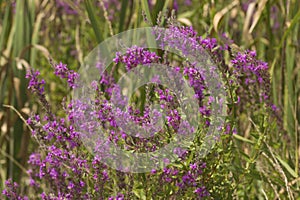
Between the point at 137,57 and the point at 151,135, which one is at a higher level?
the point at 137,57

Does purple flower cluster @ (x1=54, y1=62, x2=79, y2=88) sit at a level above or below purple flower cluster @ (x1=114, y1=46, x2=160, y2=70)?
below

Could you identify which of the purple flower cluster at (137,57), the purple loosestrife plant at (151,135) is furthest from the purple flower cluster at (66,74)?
the purple flower cluster at (137,57)

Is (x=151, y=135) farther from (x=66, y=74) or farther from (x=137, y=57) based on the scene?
(x=66, y=74)

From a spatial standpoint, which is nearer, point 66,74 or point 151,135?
point 151,135

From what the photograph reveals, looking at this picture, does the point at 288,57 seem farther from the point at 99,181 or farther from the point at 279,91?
the point at 99,181

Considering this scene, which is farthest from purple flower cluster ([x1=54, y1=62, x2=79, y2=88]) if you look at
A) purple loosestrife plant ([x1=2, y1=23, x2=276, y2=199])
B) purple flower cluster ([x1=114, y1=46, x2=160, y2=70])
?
purple flower cluster ([x1=114, y1=46, x2=160, y2=70])

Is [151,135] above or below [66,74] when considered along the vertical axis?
below

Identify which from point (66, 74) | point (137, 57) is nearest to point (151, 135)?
point (137, 57)

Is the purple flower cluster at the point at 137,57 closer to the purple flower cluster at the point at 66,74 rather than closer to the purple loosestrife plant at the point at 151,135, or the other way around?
the purple loosestrife plant at the point at 151,135

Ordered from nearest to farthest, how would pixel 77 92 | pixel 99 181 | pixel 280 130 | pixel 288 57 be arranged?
pixel 99 181 < pixel 77 92 < pixel 280 130 < pixel 288 57

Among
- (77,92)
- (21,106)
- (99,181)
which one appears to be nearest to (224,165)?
(99,181)

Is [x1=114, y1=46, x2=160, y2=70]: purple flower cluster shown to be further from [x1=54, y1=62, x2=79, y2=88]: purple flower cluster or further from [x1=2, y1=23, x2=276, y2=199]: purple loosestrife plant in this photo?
[x1=54, y1=62, x2=79, y2=88]: purple flower cluster
